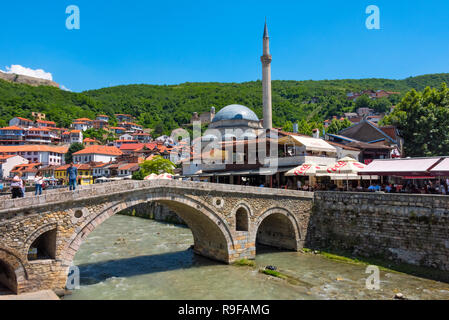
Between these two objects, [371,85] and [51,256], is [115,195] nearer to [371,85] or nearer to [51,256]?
[51,256]

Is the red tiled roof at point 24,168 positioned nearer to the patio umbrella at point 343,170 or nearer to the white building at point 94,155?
the white building at point 94,155

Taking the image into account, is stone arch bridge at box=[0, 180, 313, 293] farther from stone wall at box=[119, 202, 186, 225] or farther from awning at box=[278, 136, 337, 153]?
stone wall at box=[119, 202, 186, 225]

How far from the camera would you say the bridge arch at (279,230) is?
17.1 meters

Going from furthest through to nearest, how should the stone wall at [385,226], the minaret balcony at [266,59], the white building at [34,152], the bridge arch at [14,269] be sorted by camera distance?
A: the white building at [34,152], the minaret balcony at [266,59], the stone wall at [385,226], the bridge arch at [14,269]

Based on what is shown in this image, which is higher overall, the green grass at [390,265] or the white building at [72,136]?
the white building at [72,136]

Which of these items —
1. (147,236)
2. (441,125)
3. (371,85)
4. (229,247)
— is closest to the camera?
(229,247)

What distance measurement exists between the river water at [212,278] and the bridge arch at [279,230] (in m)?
0.87

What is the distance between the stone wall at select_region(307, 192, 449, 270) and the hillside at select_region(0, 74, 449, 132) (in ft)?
233

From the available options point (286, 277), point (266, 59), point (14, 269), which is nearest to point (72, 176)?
point (14, 269)

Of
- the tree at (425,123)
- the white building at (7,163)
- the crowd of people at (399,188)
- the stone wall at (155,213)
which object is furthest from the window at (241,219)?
the white building at (7,163)

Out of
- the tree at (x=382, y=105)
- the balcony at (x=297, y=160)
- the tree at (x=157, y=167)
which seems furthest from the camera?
the tree at (x=382, y=105)
